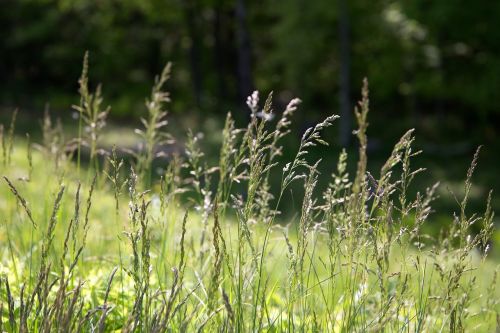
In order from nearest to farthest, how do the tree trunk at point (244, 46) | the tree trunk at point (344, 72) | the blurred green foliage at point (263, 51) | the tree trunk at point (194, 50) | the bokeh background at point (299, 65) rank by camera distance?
1. the bokeh background at point (299, 65)
2. the blurred green foliage at point (263, 51)
3. the tree trunk at point (344, 72)
4. the tree trunk at point (244, 46)
5. the tree trunk at point (194, 50)

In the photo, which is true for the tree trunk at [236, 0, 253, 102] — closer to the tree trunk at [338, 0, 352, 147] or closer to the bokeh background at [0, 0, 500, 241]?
the bokeh background at [0, 0, 500, 241]

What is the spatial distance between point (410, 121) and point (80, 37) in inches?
502

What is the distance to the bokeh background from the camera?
1681cm

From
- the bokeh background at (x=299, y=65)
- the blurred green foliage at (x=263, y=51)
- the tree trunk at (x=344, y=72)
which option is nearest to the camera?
the bokeh background at (x=299, y=65)

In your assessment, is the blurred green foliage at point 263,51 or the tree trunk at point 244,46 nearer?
the blurred green foliage at point 263,51

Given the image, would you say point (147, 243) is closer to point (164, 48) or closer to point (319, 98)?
point (319, 98)

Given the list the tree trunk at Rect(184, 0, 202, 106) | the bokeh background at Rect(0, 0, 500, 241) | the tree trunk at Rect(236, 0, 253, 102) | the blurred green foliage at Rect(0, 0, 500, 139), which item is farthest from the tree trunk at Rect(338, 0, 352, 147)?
the tree trunk at Rect(184, 0, 202, 106)

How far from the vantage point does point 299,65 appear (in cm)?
1900

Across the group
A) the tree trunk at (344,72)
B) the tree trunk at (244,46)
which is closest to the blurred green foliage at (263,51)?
the tree trunk at (244,46)

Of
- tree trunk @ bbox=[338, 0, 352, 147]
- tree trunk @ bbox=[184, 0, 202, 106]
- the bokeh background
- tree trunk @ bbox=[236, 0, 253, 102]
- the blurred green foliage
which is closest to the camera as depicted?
the bokeh background

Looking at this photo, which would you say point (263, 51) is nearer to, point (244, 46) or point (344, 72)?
point (244, 46)

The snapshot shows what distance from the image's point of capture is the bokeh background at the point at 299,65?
16.8 meters

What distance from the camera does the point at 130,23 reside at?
94.0 feet

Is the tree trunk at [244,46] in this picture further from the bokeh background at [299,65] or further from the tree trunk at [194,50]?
the tree trunk at [194,50]
